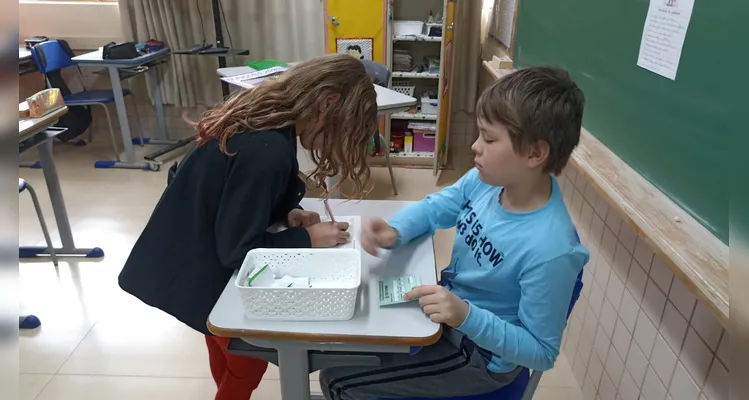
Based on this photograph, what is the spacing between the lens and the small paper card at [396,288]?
100 cm

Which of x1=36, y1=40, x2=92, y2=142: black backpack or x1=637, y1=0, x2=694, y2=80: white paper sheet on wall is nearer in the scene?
x1=637, y1=0, x2=694, y2=80: white paper sheet on wall

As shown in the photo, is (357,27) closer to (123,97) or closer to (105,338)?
(123,97)

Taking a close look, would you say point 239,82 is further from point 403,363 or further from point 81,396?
point 403,363

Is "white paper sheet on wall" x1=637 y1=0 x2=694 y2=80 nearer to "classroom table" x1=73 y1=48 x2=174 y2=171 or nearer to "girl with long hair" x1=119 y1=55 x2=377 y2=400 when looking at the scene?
"girl with long hair" x1=119 y1=55 x2=377 y2=400

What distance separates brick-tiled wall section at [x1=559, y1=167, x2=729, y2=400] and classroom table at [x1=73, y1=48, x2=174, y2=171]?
9.80ft

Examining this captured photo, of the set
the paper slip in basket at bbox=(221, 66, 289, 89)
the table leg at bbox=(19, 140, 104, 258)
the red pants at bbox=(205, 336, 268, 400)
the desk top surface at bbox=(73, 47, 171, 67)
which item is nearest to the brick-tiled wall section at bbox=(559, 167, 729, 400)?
the red pants at bbox=(205, 336, 268, 400)

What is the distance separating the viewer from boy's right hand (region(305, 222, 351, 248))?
1184mm

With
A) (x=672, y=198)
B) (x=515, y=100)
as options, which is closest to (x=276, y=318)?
(x=515, y=100)

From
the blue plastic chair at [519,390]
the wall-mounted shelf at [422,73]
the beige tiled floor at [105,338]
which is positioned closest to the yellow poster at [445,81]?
the wall-mounted shelf at [422,73]

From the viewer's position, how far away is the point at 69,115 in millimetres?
4059

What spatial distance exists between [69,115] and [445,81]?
288 cm

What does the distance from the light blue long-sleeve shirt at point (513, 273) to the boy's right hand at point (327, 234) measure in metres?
0.12

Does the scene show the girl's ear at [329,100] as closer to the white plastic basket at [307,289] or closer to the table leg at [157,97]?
the white plastic basket at [307,289]

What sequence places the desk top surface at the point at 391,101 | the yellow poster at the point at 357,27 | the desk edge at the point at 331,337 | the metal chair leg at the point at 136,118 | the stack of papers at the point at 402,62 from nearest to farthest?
the desk edge at the point at 331,337 → the desk top surface at the point at 391,101 → the yellow poster at the point at 357,27 → the stack of papers at the point at 402,62 → the metal chair leg at the point at 136,118
